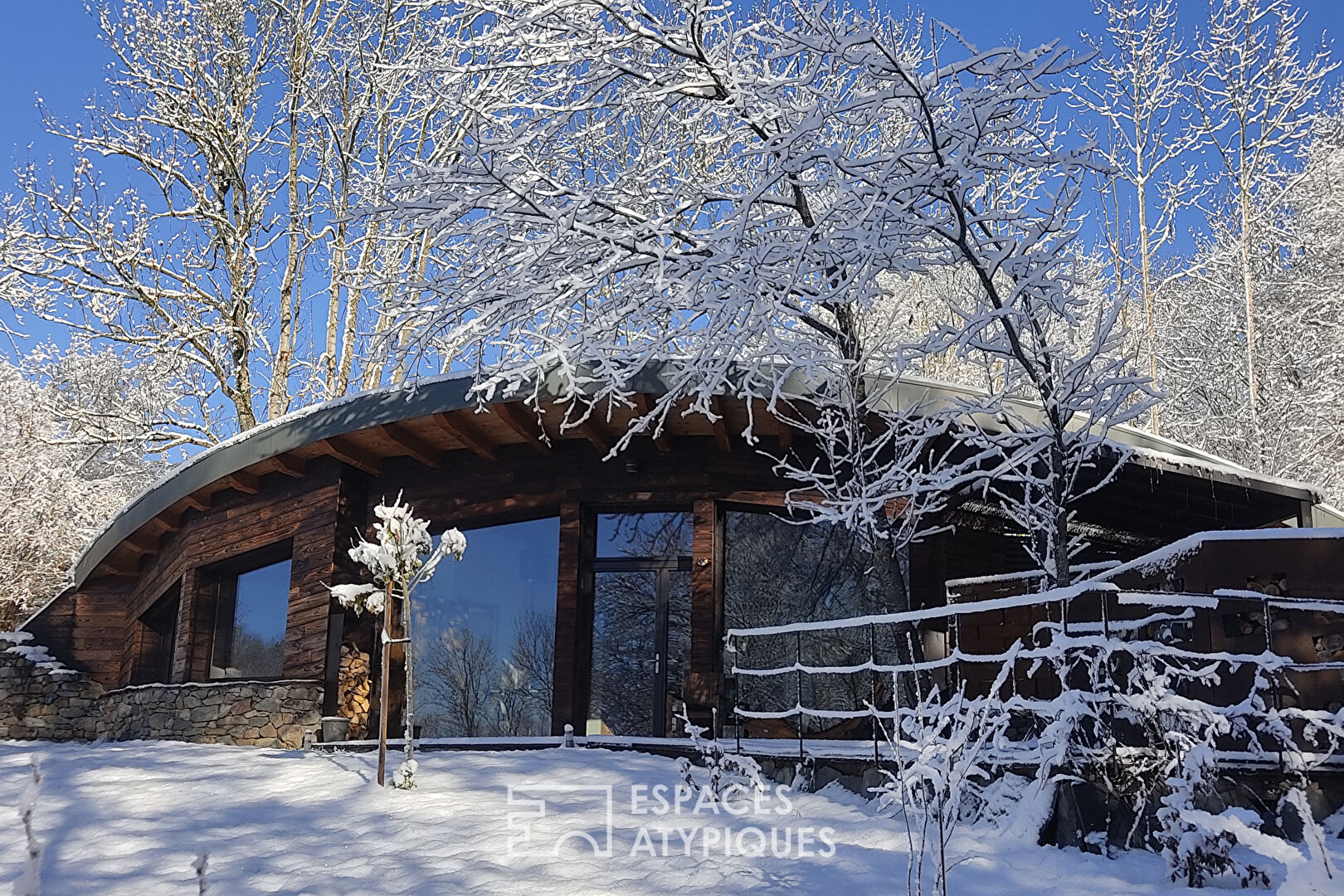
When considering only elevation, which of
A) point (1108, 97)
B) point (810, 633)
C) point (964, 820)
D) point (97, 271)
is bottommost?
point (964, 820)

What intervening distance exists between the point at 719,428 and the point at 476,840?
4.99m

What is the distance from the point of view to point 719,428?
32.4ft

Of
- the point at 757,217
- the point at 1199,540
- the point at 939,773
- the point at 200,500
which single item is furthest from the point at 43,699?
the point at 1199,540

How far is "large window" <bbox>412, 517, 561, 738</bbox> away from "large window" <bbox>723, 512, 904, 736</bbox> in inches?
71.1

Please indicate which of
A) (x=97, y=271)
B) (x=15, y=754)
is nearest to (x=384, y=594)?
(x=15, y=754)

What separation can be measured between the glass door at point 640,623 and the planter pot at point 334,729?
86.8 inches

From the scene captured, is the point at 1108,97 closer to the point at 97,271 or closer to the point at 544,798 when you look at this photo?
the point at 97,271

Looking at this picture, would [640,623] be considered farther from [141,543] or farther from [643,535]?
[141,543]

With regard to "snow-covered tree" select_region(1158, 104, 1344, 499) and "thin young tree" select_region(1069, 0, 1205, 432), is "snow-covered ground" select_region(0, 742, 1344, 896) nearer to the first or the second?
"snow-covered tree" select_region(1158, 104, 1344, 499)

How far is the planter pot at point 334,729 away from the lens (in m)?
10.0

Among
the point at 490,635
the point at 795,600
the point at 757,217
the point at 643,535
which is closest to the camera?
the point at 757,217

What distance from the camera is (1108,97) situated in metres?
23.0

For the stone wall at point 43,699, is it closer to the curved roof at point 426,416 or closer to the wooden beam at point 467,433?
the curved roof at point 426,416

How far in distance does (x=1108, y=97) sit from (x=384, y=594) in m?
20.6
